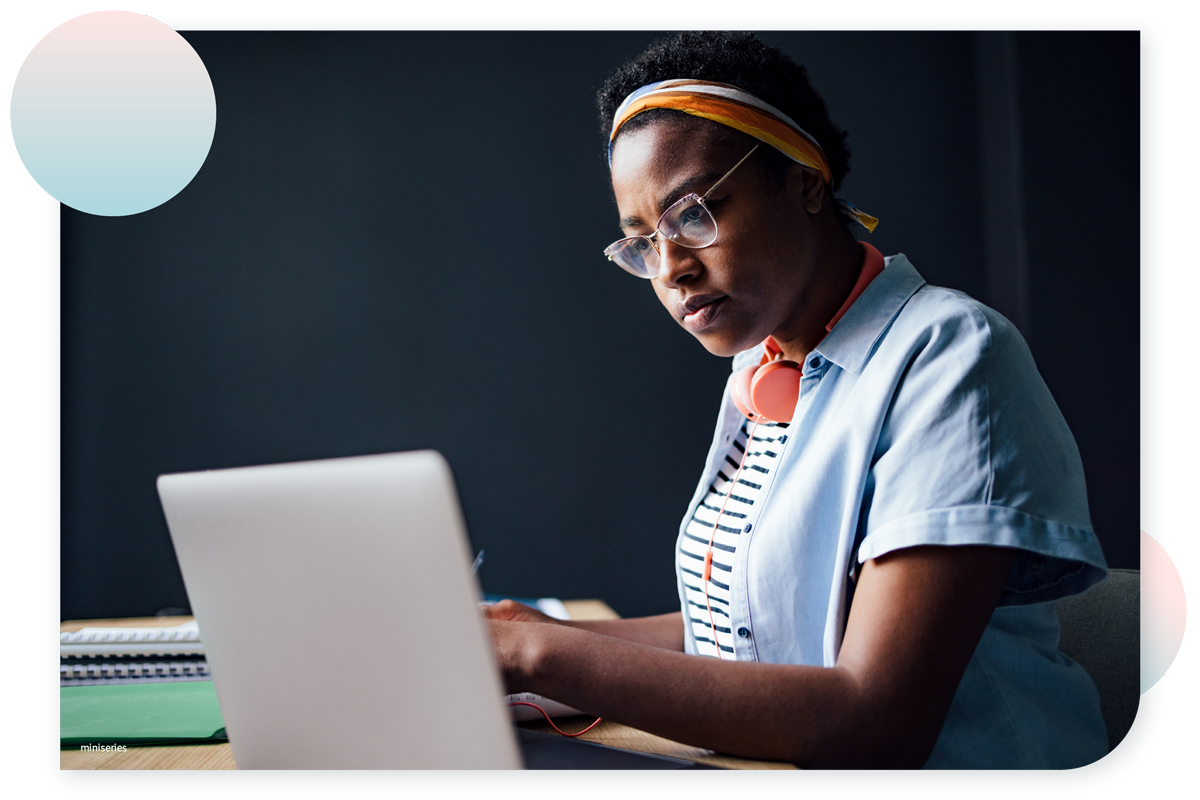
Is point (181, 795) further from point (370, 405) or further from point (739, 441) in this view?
point (370, 405)

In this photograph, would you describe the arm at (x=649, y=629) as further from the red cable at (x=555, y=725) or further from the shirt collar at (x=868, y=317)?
the shirt collar at (x=868, y=317)

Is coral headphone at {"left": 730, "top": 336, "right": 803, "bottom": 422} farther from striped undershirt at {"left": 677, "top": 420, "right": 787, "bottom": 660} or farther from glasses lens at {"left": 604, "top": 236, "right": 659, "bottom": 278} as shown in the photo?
glasses lens at {"left": 604, "top": 236, "right": 659, "bottom": 278}

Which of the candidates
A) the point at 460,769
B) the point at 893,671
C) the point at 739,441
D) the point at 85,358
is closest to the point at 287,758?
the point at 460,769

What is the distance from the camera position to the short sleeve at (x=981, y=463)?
0.77 m

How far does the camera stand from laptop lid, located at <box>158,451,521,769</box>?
48 centimetres

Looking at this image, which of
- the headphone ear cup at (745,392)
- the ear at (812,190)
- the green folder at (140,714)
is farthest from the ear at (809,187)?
the green folder at (140,714)

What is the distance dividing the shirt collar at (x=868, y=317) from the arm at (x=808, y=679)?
11.5 inches

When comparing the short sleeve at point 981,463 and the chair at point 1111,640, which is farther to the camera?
the chair at point 1111,640

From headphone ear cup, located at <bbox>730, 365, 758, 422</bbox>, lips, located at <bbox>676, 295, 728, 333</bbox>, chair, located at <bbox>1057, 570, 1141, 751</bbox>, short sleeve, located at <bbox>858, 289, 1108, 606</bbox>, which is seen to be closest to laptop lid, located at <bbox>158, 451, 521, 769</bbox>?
short sleeve, located at <bbox>858, 289, 1108, 606</bbox>

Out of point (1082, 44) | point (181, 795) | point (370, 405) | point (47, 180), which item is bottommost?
point (181, 795)

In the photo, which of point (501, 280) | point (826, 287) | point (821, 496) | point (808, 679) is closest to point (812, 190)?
point (826, 287)

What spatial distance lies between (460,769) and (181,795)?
46cm

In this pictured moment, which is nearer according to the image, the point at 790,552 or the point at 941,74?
the point at 790,552

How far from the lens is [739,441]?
1240 mm
